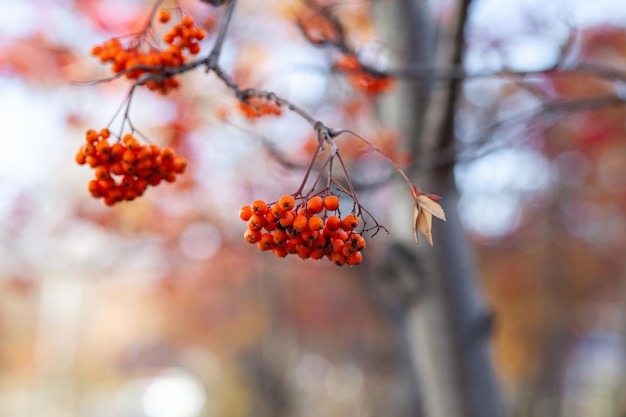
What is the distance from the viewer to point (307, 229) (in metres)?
1.22

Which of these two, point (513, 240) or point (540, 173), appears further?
point (513, 240)

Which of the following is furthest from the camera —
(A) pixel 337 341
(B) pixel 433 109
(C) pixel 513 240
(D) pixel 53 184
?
Result: (A) pixel 337 341

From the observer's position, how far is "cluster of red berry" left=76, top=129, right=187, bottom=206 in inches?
59.3

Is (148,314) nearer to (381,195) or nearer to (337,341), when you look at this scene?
(337,341)

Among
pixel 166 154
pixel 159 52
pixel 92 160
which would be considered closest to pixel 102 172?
pixel 92 160

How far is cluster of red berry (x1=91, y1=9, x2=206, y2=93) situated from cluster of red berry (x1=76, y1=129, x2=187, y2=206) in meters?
0.19

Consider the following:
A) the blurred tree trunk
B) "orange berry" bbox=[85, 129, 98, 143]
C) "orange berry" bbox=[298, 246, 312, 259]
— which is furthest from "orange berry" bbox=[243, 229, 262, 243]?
the blurred tree trunk

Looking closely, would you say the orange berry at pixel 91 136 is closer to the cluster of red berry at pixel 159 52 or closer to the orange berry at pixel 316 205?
the cluster of red berry at pixel 159 52

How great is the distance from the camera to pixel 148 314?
18.2 meters

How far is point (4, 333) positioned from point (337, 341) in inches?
596

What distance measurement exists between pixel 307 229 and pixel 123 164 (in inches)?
24.5

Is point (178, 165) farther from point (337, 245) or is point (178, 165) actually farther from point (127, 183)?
point (337, 245)

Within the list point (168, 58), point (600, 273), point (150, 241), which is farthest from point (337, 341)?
point (168, 58)

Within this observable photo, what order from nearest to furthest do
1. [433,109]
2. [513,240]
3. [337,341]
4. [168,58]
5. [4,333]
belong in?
[168,58] → [433,109] → [513,240] → [337,341] → [4,333]
